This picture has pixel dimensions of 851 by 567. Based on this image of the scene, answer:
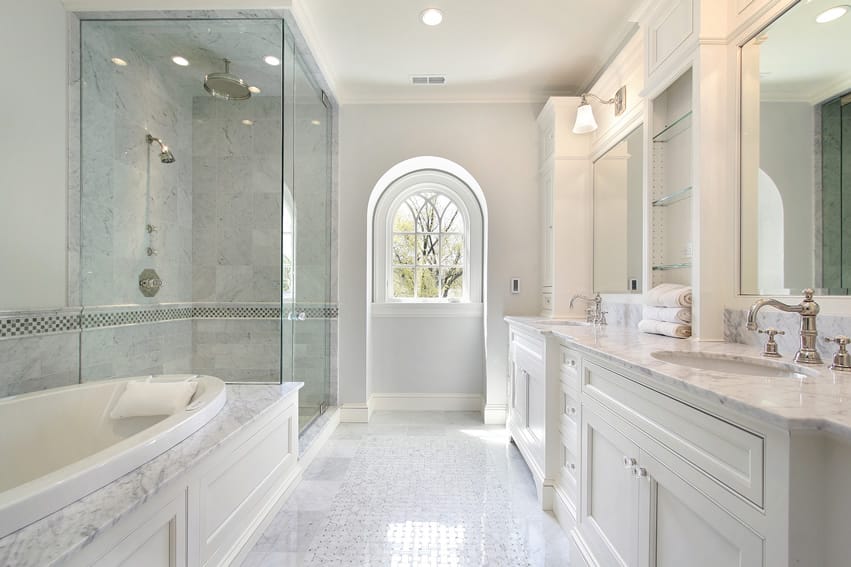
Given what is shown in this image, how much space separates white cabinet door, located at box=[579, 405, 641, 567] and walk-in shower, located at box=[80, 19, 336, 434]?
1.64 m

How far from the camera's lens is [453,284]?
3.50 m

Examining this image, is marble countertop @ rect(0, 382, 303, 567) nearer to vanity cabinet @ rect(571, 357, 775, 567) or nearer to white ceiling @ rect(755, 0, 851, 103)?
vanity cabinet @ rect(571, 357, 775, 567)

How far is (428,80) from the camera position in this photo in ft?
9.15

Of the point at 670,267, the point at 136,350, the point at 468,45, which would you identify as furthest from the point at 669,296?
the point at 136,350

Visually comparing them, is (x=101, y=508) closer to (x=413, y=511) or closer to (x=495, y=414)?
(x=413, y=511)

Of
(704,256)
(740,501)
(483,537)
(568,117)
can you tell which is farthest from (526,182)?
(740,501)

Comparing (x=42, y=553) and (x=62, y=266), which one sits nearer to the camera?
(x=42, y=553)

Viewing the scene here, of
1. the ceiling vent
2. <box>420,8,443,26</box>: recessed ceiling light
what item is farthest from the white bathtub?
the ceiling vent

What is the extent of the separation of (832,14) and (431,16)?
1716mm

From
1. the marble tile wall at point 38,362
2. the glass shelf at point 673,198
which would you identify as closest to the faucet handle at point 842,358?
the glass shelf at point 673,198

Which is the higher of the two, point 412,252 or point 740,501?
point 412,252

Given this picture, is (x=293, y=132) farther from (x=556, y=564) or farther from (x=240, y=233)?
(x=556, y=564)

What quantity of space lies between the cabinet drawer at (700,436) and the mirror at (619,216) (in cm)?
110

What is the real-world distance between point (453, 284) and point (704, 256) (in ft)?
7.31
